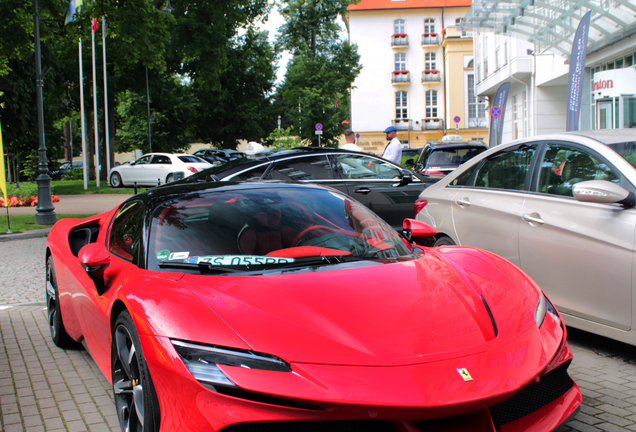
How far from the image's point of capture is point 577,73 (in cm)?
1448

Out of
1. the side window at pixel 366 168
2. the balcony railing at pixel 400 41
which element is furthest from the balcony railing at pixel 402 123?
the side window at pixel 366 168

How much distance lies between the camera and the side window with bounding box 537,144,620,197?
411 cm

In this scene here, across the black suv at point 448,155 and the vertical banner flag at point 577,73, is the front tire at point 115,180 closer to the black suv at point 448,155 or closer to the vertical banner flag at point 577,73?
the black suv at point 448,155

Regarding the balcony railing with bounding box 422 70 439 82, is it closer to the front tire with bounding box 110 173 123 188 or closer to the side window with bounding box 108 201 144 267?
the front tire with bounding box 110 173 123 188

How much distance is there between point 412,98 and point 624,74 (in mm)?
47187

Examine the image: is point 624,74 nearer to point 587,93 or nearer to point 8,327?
point 587,93

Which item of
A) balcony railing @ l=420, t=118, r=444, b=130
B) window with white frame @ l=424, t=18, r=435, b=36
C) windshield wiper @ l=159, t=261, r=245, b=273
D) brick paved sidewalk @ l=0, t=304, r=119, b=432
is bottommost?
brick paved sidewalk @ l=0, t=304, r=119, b=432

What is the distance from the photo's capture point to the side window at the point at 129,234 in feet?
10.2

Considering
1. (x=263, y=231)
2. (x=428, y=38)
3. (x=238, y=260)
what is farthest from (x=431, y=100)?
(x=238, y=260)

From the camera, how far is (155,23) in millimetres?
17641

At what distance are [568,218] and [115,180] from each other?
88.8 ft

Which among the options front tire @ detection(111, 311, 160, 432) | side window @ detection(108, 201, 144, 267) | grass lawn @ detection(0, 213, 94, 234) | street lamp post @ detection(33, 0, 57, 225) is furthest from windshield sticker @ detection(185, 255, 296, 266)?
street lamp post @ detection(33, 0, 57, 225)

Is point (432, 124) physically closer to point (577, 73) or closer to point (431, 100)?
point (431, 100)

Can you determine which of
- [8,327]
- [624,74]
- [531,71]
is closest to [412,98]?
[531,71]
